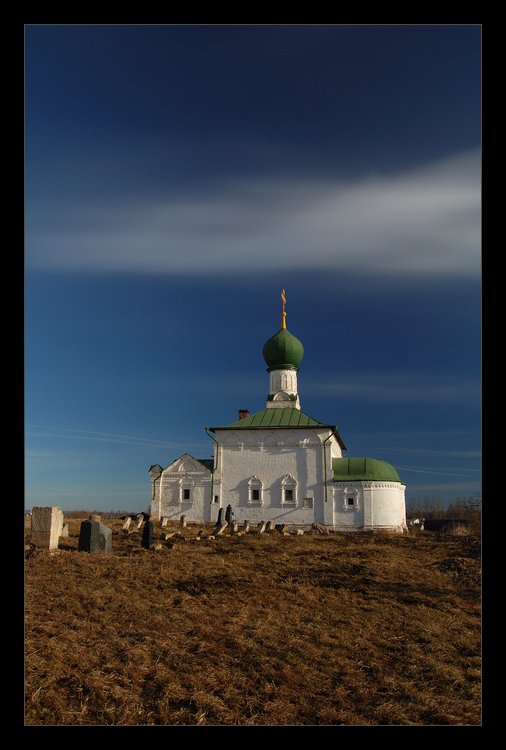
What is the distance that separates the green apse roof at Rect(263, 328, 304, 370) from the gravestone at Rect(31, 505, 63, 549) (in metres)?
24.4

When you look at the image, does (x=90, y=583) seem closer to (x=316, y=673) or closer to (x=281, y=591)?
(x=281, y=591)

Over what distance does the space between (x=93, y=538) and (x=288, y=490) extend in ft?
63.6

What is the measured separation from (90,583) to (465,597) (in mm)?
7416

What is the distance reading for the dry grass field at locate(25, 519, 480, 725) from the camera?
666 centimetres

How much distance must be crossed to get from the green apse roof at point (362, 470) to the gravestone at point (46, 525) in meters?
20.7

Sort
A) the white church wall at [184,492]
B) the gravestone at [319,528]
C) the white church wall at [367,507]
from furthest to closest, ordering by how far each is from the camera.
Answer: the white church wall at [184,492] → the white church wall at [367,507] → the gravestone at [319,528]

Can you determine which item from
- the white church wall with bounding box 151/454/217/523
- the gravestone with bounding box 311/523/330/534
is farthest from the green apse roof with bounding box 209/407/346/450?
the gravestone with bounding box 311/523/330/534

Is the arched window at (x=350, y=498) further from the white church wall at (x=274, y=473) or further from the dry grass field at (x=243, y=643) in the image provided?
the dry grass field at (x=243, y=643)

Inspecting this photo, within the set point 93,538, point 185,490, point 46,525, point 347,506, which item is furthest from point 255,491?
point 46,525

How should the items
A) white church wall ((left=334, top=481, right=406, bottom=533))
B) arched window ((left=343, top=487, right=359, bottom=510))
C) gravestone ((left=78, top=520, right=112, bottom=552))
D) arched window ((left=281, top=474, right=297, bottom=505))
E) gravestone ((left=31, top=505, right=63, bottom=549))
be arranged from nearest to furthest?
gravestone ((left=31, top=505, right=63, bottom=549)) < gravestone ((left=78, top=520, right=112, bottom=552)) < white church wall ((left=334, top=481, right=406, bottom=533)) < arched window ((left=343, top=487, right=359, bottom=510)) < arched window ((left=281, top=474, right=297, bottom=505))

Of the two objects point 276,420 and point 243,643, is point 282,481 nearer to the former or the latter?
point 276,420

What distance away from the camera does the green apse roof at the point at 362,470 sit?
3222 centimetres

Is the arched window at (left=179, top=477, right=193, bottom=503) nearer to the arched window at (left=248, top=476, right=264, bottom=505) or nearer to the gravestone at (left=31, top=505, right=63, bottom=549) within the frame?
the arched window at (left=248, top=476, right=264, bottom=505)

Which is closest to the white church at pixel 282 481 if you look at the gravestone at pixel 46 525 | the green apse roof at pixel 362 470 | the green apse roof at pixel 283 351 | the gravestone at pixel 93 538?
the green apse roof at pixel 362 470
